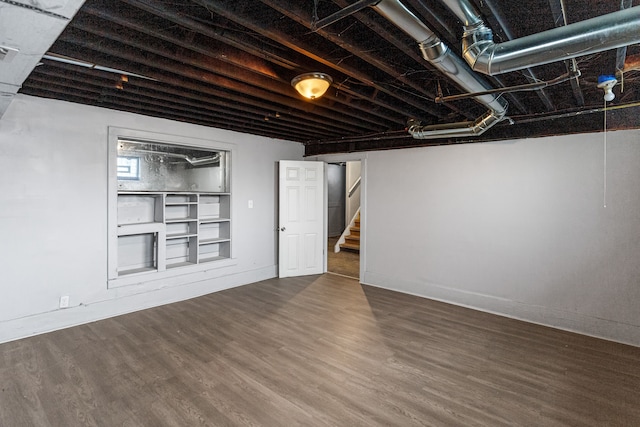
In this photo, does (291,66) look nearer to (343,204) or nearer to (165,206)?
(165,206)

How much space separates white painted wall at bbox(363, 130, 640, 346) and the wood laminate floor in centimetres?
36

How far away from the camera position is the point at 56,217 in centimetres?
345

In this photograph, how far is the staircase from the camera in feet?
26.2

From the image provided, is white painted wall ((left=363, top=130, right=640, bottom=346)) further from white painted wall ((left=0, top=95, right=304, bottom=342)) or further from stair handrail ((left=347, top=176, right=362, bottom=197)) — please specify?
stair handrail ((left=347, top=176, right=362, bottom=197))

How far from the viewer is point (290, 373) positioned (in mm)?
2654

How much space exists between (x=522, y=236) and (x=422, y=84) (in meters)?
2.31

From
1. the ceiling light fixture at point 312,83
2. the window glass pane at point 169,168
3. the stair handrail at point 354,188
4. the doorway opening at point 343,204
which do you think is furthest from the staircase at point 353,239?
the ceiling light fixture at point 312,83

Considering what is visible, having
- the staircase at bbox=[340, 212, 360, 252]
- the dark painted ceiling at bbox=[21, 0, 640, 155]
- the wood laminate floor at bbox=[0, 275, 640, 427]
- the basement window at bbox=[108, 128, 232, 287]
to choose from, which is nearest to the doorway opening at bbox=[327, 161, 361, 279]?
the staircase at bbox=[340, 212, 360, 252]

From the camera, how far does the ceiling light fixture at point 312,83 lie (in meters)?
2.49

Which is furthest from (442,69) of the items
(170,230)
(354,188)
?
(354,188)

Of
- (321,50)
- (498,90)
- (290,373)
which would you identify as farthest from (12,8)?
(498,90)

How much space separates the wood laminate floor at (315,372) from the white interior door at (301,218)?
1.75 m

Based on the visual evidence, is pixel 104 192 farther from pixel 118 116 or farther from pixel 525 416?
pixel 525 416

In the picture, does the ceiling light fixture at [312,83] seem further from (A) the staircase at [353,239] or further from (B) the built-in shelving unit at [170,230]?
(A) the staircase at [353,239]
